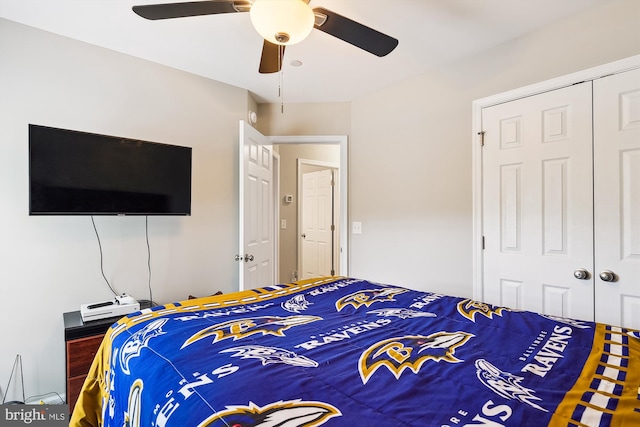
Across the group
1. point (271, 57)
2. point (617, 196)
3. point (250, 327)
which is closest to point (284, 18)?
point (271, 57)

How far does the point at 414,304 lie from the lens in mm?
1422

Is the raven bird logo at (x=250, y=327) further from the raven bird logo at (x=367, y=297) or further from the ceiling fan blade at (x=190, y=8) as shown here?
the ceiling fan blade at (x=190, y=8)

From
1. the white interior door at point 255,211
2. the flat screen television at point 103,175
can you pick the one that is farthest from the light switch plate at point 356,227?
the flat screen television at point 103,175

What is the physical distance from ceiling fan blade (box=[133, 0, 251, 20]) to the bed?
1.32m

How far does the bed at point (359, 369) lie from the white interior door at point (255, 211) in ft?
4.02

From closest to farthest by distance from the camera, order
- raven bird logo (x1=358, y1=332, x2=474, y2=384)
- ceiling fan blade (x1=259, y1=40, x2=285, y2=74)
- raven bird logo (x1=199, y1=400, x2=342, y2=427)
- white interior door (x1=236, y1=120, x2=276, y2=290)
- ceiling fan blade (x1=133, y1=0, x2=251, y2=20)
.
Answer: raven bird logo (x1=199, y1=400, x2=342, y2=427) → raven bird logo (x1=358, y1=332, x2=474, y2=384) → ceiling fan blade (x1=133, y1=0, x2=251, y2=20) → ceiling fan blade (x1=259, y1=40, x2=285, y2=74) → white interior door (x1=236, y1=120, x2=276, y2=290)

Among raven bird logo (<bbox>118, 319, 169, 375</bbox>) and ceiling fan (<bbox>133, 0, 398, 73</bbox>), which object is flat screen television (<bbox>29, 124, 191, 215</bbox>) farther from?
raven bird logo (<bbox>118, 319, 169, 375</bbox>)

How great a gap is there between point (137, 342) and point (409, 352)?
0.89 meters

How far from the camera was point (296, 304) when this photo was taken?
1414 millimetres

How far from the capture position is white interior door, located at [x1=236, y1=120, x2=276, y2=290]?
8.30 feet

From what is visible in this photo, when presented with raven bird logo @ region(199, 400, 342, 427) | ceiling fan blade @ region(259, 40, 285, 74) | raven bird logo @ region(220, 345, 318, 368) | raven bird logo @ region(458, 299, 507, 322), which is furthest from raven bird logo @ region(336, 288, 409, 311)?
ceiling fan blade @ region(259, 40, 285, 74)

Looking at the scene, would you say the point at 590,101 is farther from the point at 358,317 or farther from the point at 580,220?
the point at 358,317

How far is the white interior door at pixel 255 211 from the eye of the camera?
253 cm

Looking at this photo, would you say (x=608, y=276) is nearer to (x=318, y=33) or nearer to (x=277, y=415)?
(x=277, y=415)
